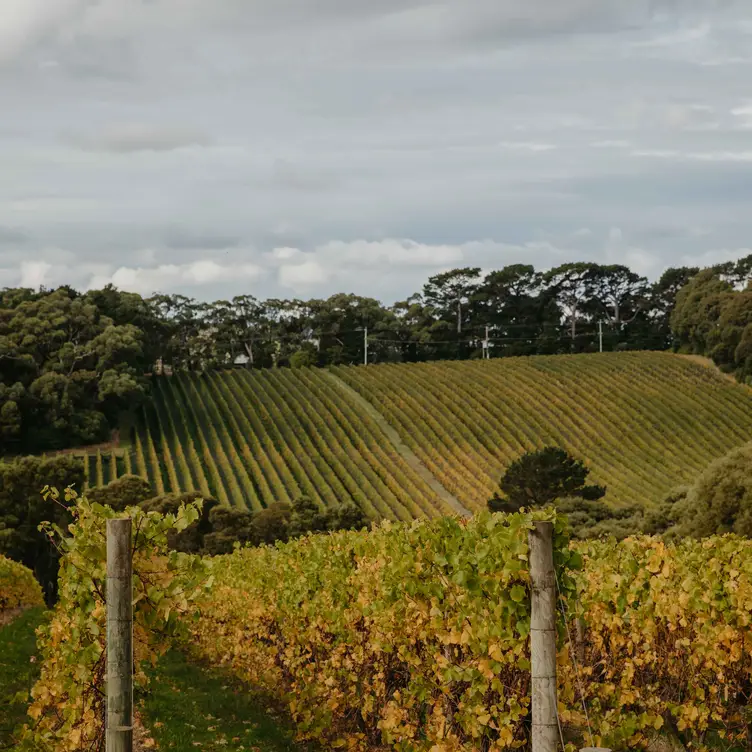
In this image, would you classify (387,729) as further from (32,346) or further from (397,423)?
(397,423)

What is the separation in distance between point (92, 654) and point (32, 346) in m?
55.9

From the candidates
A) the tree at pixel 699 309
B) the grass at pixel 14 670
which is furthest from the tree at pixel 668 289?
the grass at pixel 14 670

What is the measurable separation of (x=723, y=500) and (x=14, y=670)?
19268 millimetres

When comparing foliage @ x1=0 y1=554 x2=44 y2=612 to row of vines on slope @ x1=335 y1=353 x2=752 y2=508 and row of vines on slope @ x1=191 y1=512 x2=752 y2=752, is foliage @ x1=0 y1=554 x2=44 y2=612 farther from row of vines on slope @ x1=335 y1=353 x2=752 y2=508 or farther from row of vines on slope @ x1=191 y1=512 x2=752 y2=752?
row of vines on slope @ x1=335 y1=353 x2=752 y2=508

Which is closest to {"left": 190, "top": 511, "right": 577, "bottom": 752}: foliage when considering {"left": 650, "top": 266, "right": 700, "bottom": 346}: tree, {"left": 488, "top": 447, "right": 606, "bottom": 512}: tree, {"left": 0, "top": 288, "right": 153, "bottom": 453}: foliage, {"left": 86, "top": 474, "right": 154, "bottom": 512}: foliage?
{"left": 488, "top": 447, "right": 606, "bottom": 512}: tree

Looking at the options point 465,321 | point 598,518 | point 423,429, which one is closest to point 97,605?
point 598,518

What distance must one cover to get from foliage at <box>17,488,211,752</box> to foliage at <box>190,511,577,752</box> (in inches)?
83.4

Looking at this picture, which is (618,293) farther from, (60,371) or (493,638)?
(493,638)

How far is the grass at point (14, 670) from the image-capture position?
12102 mm

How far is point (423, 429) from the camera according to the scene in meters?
68.5

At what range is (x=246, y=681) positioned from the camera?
1728cm

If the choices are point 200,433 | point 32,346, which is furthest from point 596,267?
point 32,346

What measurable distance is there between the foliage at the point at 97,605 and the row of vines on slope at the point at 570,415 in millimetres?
48159

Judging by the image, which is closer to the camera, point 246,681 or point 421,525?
point 421,525
